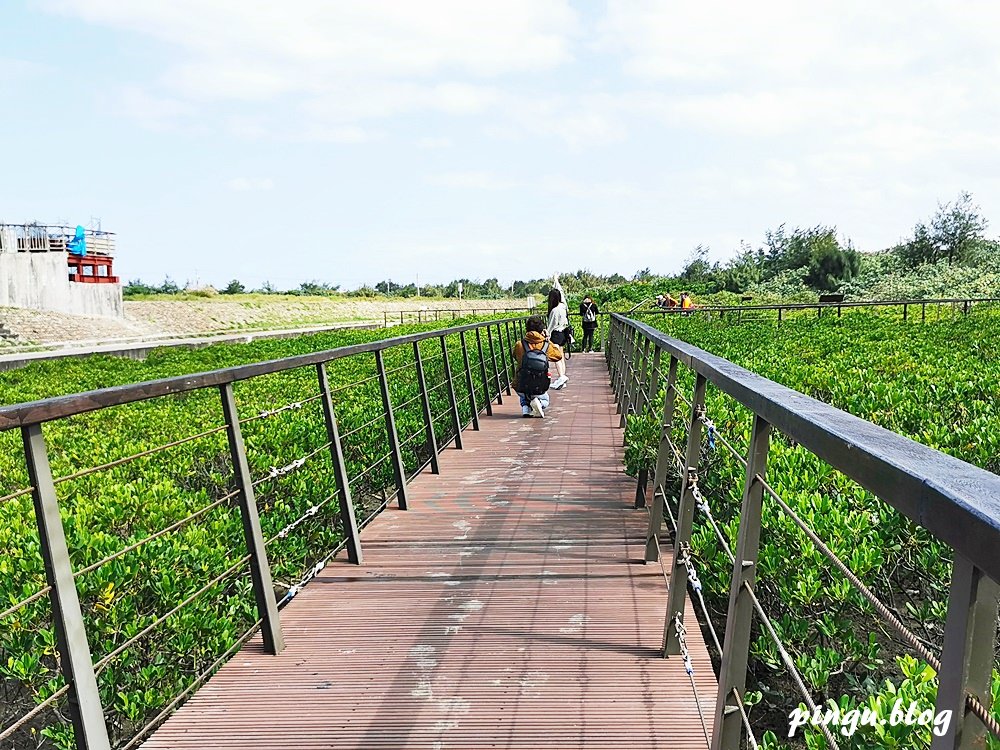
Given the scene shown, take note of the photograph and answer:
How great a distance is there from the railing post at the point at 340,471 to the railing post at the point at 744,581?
8.42ft

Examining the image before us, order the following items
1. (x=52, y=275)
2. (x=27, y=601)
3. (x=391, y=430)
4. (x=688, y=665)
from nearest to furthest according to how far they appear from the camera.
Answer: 1. (x=27, y=601)
2. (x=688, y=665)
3. (x=391, y=430)
4. (x=52, y=275)

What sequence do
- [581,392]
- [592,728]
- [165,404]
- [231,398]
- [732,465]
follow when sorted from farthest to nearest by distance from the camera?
1. [581,392]
2. [165,404]
3. [732,465]
4. [231,398]
5. [592,728]

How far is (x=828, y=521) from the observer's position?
3.54 meters

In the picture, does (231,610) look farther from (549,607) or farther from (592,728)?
(592,728)

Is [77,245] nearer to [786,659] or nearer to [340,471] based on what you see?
[340,471]

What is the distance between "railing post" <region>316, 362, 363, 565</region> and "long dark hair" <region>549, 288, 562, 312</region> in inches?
386

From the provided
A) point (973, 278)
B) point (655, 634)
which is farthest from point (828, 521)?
point (973, 278)

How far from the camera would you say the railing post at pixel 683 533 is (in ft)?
9.77

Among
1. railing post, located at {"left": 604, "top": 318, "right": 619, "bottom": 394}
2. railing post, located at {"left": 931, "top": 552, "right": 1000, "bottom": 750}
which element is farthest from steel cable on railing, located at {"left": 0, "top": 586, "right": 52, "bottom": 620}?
railing post, located at {"left": 604, "top": 318, "right": 619, "bottom": 394}

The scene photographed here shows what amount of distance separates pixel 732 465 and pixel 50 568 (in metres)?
3.36

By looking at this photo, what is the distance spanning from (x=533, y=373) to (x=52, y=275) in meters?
27.7

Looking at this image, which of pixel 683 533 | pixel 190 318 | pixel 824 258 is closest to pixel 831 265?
pixel 824 258

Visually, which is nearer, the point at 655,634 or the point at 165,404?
the point at 655,634

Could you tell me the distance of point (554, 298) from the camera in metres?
14.1
